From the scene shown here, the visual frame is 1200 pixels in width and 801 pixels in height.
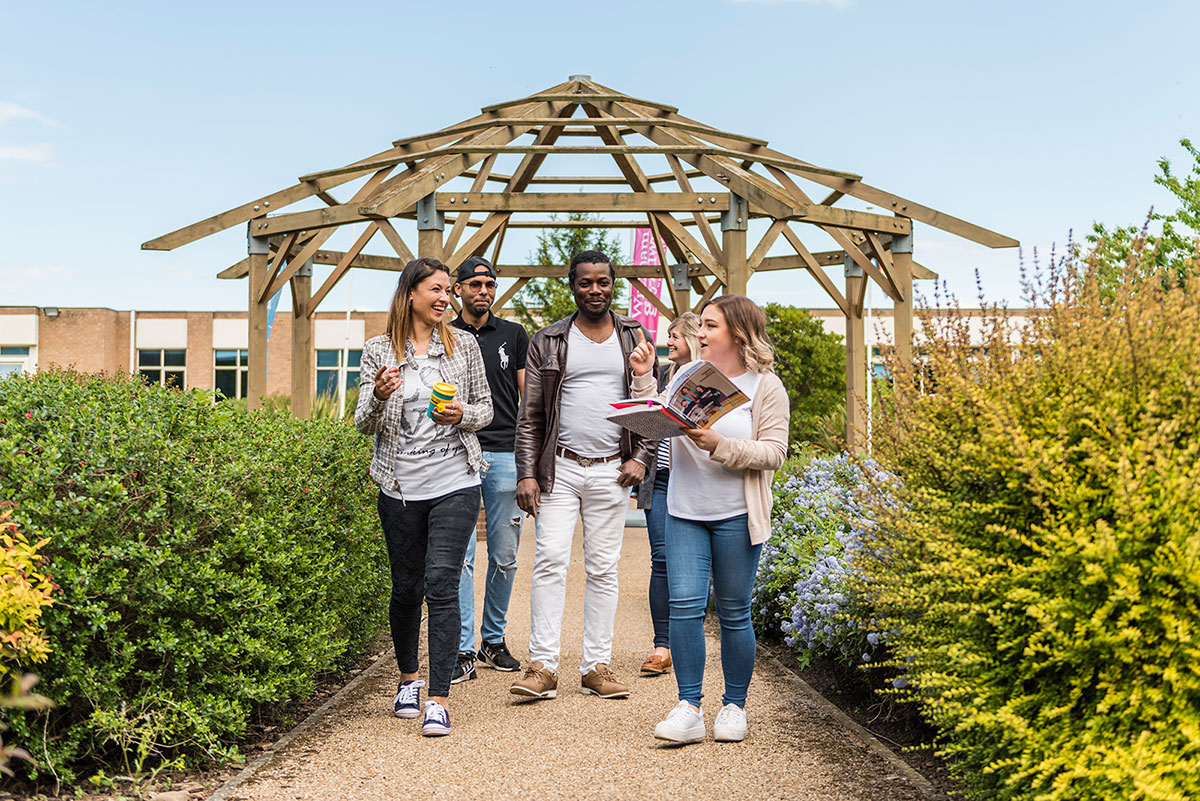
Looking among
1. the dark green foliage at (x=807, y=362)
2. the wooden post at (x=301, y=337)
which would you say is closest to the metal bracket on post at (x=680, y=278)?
the wooden post at (x=301, y=337)

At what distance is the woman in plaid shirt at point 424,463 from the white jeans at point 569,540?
0.46 meters

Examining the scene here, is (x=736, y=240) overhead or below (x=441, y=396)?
overhead

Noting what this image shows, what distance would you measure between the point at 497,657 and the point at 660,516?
1231 millimetres

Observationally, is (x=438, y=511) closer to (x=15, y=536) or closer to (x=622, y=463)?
(x=622, y=463)

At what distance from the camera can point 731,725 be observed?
450 cm

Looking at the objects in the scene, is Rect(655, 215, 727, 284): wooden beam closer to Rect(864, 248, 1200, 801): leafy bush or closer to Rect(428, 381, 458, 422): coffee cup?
Rect(428, 381, 458, 422): coffee cup

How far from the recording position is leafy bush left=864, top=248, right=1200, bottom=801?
2744 mm

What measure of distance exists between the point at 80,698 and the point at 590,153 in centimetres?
731

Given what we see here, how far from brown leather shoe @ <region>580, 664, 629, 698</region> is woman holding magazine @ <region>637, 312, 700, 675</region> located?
0.51 m

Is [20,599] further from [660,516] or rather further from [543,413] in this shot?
[660,516]

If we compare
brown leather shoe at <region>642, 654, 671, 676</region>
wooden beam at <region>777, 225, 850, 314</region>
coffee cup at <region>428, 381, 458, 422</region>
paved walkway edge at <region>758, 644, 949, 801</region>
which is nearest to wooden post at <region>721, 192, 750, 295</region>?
wooden beam at <region>777, 225, 850, 314</region>

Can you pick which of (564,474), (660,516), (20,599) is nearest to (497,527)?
(564,474)

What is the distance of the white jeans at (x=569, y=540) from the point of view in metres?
5.13

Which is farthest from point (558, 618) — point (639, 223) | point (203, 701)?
point (639, 223)
